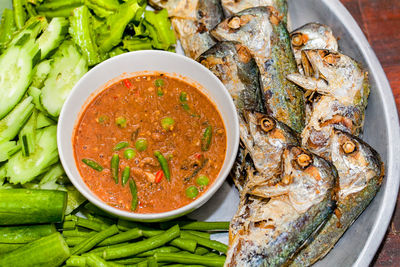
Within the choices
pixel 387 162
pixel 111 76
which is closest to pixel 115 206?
pixel 111 76

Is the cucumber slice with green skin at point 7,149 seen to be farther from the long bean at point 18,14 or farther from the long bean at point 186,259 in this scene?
the long bean at point 186,259

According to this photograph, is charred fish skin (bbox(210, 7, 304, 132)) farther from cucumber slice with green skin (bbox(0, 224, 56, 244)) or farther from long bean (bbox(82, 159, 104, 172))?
cucumber slice with green skin (bbox(0, 224, 56, 244))

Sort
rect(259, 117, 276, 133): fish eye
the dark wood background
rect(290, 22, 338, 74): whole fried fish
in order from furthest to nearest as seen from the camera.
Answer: the dark wood background < rect(290, 22, 338, 74): whole fried fish < rect(259, 117, 276, 133): fish eye

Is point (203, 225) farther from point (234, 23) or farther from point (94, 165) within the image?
point (234, 23)

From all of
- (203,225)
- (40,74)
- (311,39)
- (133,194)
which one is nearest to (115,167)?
(133,194)

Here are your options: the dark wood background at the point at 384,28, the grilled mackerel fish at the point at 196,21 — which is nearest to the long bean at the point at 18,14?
the grilled mackerel fish at the point at 196,21

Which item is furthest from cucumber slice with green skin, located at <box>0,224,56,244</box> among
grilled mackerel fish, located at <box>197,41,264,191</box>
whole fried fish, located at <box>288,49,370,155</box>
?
whole fried fish, located at <box>288,49,370,155</box>
